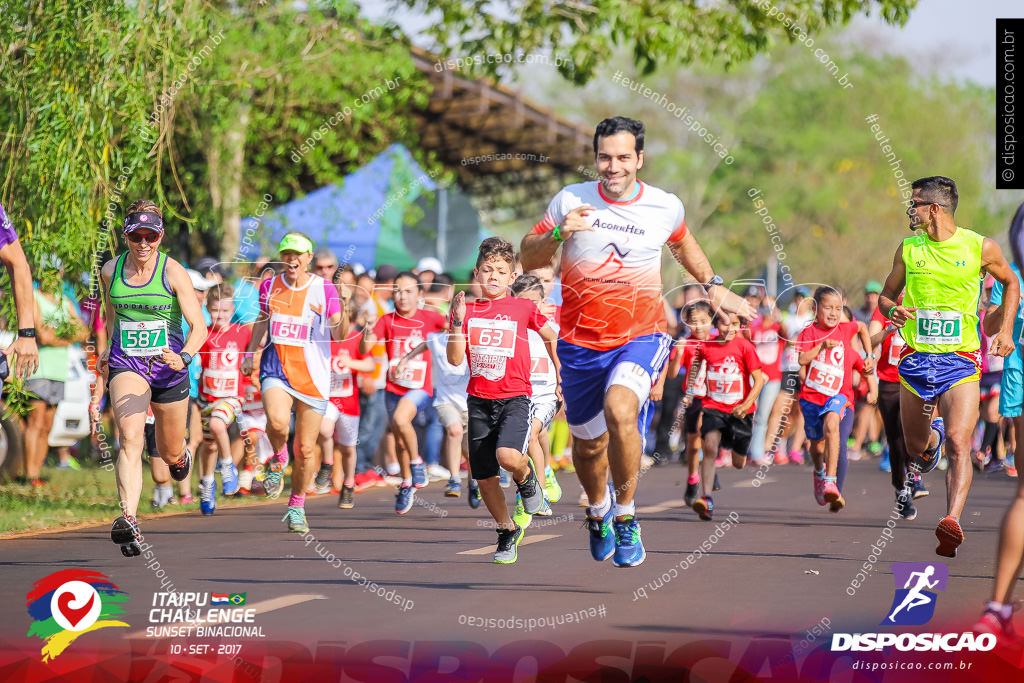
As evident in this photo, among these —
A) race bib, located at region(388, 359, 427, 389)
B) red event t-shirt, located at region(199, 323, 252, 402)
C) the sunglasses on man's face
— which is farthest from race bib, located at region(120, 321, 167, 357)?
race bib, located at region(388, 359, 427, 389)

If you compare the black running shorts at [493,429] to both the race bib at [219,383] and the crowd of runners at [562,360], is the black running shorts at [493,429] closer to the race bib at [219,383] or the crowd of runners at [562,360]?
the crowd of runners at [562,360]

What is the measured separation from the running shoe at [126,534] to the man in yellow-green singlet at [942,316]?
4806 millimetres

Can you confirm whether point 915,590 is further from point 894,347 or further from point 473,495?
point 473,495

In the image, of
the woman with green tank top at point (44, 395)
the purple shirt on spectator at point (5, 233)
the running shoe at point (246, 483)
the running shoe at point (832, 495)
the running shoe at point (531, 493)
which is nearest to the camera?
the purple shirt on spectator at point (5, 233)

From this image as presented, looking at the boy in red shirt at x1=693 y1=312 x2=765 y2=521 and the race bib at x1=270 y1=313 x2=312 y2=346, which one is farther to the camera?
the boy in red shirt at x1=693 y1=312 x2=765 y2=521

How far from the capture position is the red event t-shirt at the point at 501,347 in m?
8.56

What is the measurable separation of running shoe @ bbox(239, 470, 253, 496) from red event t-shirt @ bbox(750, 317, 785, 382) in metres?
7.48

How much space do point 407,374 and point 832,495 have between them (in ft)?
12.8

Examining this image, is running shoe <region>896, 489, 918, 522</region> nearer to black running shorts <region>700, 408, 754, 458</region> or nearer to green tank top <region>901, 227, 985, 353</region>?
black running shorts <region>700, 408, 754, 458</region>

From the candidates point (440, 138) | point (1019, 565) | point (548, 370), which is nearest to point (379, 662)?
point (1019, 565)

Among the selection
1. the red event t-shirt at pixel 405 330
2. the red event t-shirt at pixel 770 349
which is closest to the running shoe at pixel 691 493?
the red event t-shirt at pixel 405 330

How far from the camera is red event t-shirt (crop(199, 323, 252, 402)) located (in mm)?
12648

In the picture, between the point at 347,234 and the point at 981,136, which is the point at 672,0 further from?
the point at 981,136

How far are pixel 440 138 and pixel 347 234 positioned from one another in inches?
268
